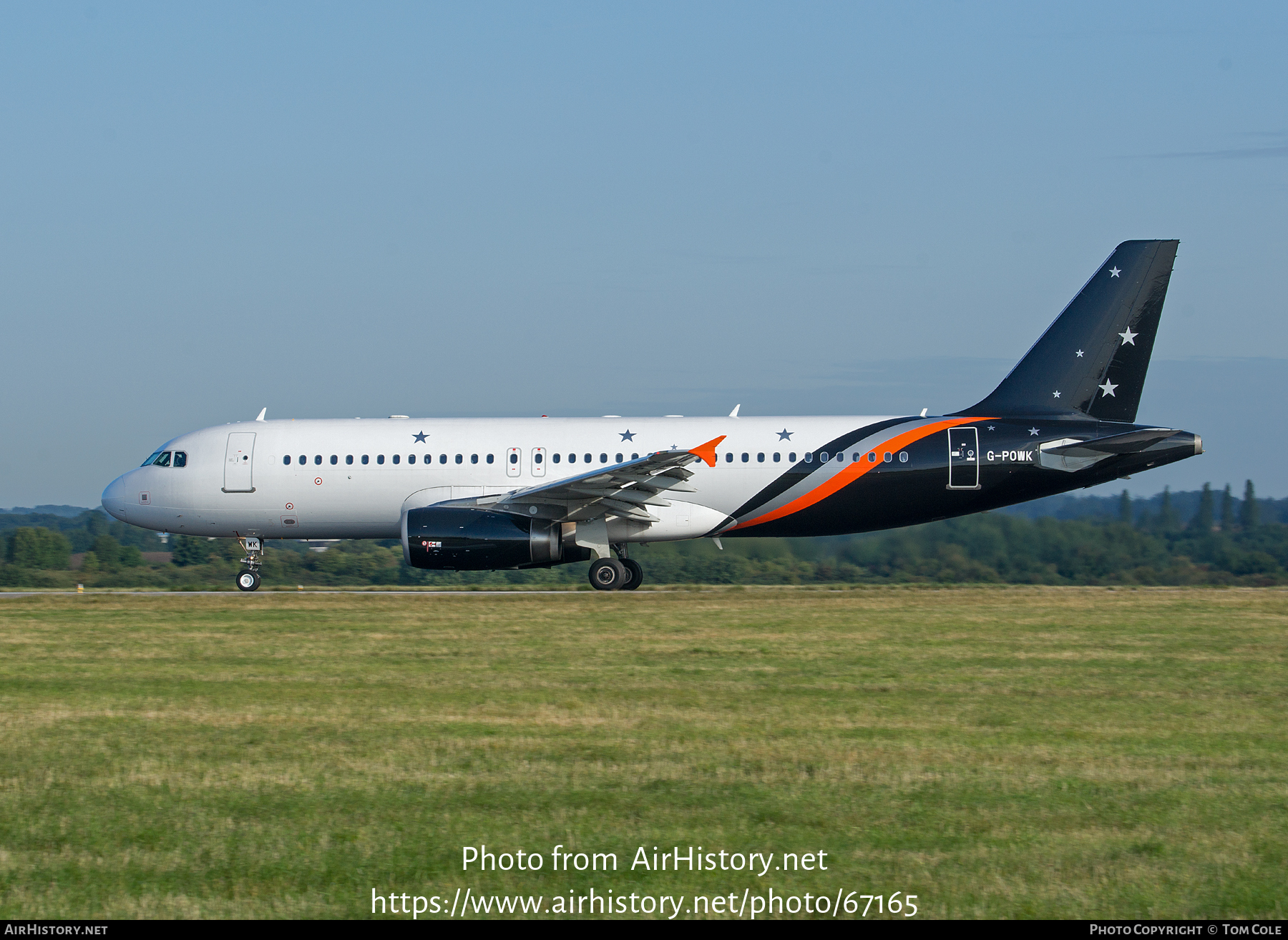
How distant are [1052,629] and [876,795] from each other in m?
9.78

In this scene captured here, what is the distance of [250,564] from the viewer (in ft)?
83.7

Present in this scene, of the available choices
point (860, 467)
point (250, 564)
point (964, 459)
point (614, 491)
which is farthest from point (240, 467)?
point (964, 459)

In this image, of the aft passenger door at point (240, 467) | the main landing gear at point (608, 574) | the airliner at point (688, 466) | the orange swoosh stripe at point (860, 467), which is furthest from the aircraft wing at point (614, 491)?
the aft passenger door at point (240, 467)

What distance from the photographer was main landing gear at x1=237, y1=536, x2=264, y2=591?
997 inches

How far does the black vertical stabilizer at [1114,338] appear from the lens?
74.3ft

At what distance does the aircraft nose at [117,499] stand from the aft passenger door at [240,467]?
100 inches

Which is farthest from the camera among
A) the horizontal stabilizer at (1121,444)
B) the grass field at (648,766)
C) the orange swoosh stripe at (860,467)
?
the orange swoosh stripe at (860,467)

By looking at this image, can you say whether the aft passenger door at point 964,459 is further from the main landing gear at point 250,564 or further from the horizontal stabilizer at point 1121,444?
the main landing gear at point 250,564

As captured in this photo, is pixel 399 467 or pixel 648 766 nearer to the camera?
pixel 648 766

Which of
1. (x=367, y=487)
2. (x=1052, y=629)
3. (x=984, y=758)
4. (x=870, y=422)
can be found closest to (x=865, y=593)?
(x=870, y=422)

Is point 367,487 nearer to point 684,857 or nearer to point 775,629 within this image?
point 775,629

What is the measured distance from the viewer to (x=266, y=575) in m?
30.7

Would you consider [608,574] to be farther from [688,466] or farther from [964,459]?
[964,459]

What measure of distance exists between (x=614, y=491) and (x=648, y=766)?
14.5 m
